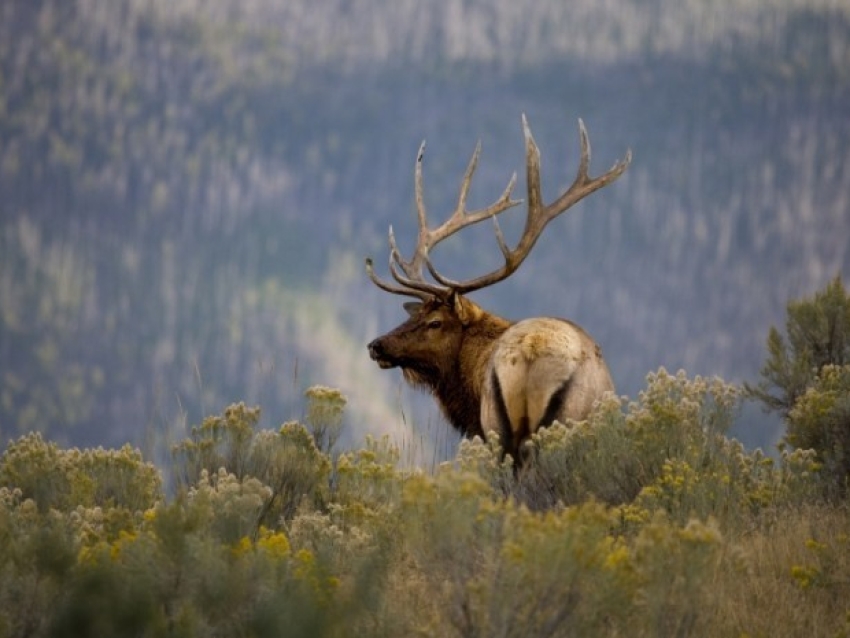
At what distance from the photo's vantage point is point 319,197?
591 feet

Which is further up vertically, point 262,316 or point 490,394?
point 262,316

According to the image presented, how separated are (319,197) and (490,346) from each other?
560ft

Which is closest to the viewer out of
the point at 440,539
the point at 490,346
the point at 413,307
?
the point at 440,539

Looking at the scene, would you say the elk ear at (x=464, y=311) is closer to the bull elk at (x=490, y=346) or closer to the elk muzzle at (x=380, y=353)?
the bull elk at (x=490, y=346)

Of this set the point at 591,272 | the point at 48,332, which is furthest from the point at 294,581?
the point at 591,272

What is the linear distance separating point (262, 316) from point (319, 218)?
160 feet

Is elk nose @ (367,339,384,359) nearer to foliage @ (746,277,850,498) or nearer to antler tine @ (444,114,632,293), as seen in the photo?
antler tine @ (444,114,632,293)

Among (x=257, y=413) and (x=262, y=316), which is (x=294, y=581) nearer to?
(x=257, y=413)

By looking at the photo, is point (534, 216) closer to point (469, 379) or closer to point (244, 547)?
point (469, 379)

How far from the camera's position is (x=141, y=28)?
176m

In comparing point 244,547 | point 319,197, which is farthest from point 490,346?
point 319,197

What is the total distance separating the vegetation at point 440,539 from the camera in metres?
4.79

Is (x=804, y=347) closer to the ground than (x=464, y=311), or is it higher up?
higher up

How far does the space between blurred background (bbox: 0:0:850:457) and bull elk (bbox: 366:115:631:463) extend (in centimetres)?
7792
